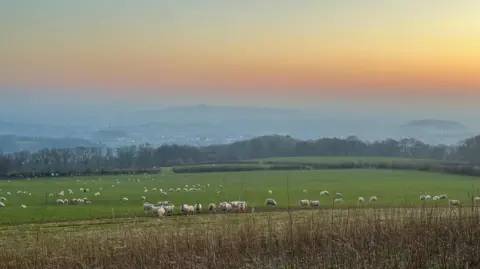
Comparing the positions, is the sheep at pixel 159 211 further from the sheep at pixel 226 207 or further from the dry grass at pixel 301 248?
the dry grass at pixel 301 248

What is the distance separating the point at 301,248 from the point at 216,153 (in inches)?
4508

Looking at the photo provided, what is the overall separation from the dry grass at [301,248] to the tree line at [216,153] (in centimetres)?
8163

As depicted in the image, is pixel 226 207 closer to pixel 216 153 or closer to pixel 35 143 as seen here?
pixel 216 153

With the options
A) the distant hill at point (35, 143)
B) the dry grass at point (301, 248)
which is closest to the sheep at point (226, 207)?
the dry grass at point (301, 248)

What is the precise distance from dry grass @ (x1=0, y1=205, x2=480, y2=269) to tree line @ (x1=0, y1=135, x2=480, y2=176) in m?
81.6

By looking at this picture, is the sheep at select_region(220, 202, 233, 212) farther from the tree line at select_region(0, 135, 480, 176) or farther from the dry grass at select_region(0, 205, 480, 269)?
the tree line at select_region(0, 135, 480, 176)

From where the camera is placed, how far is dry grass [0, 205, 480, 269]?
9.94 m

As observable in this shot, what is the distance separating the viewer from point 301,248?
12.2 m

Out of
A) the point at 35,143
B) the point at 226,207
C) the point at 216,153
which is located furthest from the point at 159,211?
the point at 35,143

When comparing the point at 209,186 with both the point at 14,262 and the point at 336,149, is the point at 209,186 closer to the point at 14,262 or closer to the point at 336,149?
the point at 14,262

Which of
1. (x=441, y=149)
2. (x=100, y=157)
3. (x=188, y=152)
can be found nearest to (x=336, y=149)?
(x=441, y=149)

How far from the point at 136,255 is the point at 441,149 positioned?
363 ft

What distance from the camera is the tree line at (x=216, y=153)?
100m

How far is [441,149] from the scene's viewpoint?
112250mm
